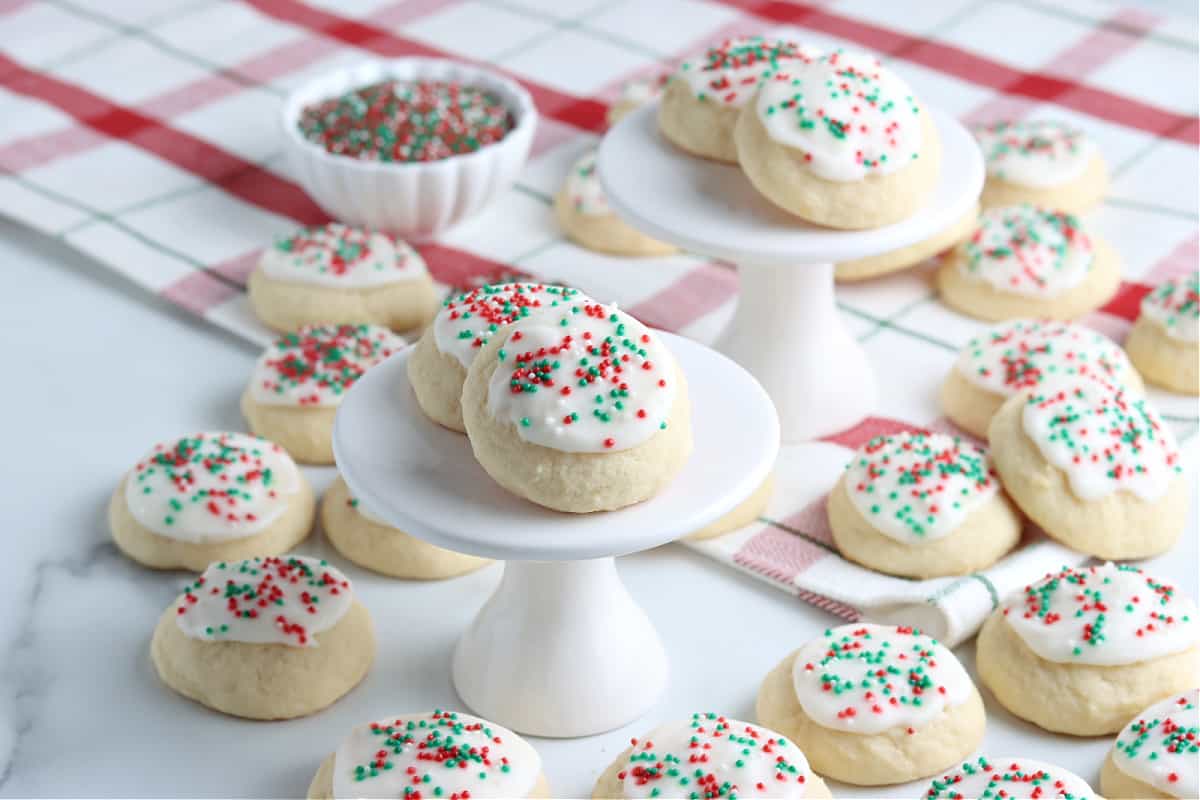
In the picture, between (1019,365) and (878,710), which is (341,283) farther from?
(878,710)

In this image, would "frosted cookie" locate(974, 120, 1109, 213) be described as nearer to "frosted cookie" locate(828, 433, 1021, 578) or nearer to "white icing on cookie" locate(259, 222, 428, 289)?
"frosted cookie" locate(828, 433, 1021, 578)

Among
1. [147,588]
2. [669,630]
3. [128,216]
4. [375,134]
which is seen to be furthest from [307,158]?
[669,630]

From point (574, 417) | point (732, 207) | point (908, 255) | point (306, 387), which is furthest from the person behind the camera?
point (908, 255)

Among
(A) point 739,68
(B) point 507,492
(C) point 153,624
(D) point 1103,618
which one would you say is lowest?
(C) point 153,624

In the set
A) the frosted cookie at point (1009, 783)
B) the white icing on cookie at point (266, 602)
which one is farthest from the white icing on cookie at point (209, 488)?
the frosted cookie at point (1009, 783)

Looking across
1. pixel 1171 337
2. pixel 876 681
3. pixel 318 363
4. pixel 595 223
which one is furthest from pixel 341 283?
pixel 1171 337

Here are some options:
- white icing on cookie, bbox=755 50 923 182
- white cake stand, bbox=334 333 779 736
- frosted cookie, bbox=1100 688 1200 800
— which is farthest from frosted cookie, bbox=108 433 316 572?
frosted cookie, bbox=1100 688 1200 800
